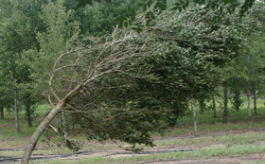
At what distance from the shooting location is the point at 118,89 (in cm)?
891

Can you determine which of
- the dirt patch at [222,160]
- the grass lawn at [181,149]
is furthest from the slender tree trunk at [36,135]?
the dirt patch at [222,160]

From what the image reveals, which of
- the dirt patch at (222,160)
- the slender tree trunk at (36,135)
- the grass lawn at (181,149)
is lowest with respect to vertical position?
the grass lawn at (181,149)

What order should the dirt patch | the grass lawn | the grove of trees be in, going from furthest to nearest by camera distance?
the grass lawn
the dirt patch
the grove of trees

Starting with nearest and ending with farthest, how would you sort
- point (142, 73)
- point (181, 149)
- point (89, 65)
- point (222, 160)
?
point (142, 73) → point (89, 65) → point (222, 160) → point (181, 149)

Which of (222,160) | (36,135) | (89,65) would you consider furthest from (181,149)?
(36,135)

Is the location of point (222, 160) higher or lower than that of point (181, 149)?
higher

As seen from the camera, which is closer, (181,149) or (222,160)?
(222,160)

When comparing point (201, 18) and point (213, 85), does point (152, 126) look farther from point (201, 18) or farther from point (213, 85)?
point (201, 18)

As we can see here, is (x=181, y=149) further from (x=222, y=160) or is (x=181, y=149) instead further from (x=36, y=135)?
(x=36, y=135)

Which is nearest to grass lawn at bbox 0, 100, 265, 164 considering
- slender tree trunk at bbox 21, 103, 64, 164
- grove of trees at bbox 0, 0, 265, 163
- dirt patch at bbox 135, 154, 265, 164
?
dirt patch at bbox 135, 154, 265, 164

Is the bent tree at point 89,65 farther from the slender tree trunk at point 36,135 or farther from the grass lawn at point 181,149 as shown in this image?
the grass lawn at point 181,149

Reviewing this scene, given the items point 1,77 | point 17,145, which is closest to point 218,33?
point 17,145

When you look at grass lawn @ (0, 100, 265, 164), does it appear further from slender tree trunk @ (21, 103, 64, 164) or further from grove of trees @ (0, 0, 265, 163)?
slender tree trunk @ (21, 103, 64, 164)

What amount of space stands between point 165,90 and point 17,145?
54.2 feet
